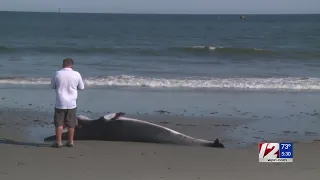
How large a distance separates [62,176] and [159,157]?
1.74 meters

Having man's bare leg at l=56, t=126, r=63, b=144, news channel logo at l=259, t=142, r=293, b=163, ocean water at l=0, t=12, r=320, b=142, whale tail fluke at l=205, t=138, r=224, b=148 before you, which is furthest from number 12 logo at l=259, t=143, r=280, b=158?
man's bare leg at l=56, t=126, r=63, b=144

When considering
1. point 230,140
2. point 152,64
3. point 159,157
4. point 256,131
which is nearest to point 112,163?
point 159,157

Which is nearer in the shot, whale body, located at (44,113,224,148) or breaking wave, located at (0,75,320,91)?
whale body, located at (44,113,224,148)

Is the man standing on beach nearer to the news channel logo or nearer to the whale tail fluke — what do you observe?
the whale tail fluke

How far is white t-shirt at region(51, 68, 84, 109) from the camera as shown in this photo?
965 centimetres

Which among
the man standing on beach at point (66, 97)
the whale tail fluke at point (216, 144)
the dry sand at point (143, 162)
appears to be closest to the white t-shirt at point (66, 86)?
the man standing on beach at point (66, 97)

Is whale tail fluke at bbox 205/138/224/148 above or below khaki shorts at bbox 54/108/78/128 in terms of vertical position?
below

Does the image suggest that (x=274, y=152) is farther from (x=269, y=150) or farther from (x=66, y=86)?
(x=66, y=86)

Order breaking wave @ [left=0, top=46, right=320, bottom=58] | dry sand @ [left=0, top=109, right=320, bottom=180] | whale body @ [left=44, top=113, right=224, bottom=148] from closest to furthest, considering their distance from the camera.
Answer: dry sand @ [left=0, top=109, right=320, bottom=180] → whale body @ [left=44, top=113, right=224, bottom=148] → breaking wave @ [left=0, top=46, right=320, bottom=58]

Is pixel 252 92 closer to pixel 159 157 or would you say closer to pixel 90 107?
pixel 90 107

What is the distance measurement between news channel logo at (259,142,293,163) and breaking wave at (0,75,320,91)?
11403 mm

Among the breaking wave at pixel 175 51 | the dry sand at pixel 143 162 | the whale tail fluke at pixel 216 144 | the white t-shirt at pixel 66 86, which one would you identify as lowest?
the dry sand at pixel 143 162

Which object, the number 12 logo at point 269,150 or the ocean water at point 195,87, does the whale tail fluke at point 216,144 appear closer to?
the ocean water at point 195,87

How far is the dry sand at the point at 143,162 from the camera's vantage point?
7.72 m
